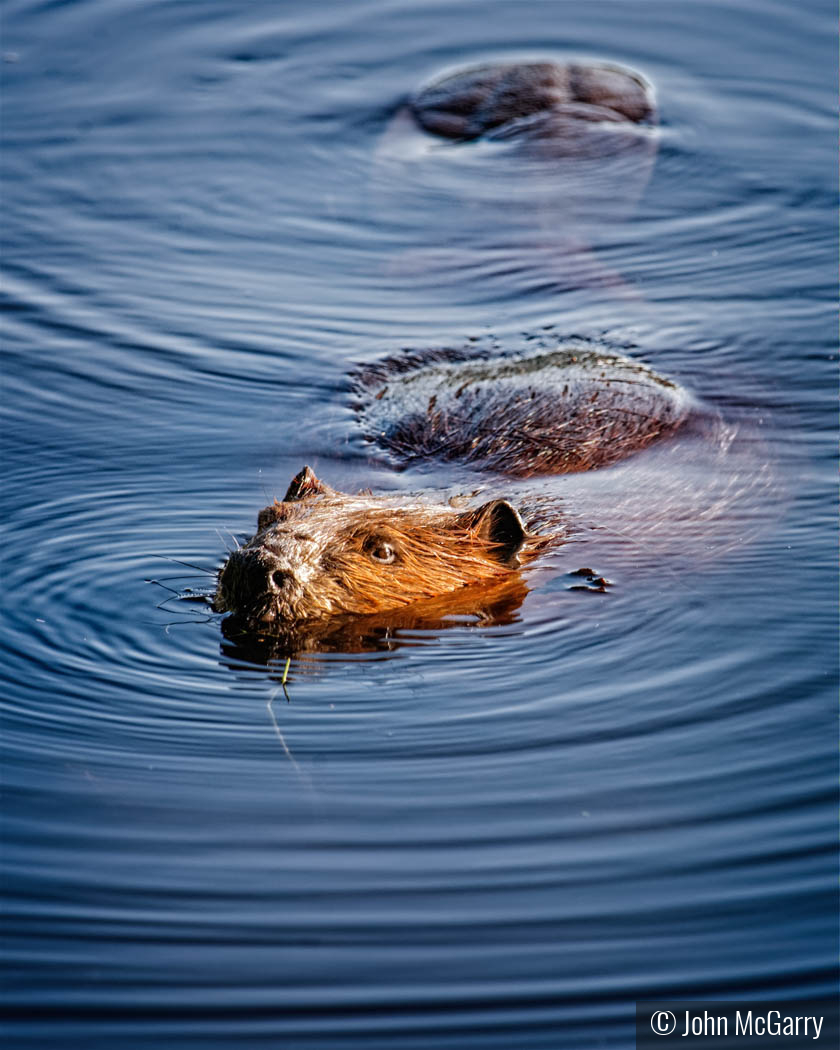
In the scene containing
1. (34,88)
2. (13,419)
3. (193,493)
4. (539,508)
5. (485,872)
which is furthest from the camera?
(34,88)

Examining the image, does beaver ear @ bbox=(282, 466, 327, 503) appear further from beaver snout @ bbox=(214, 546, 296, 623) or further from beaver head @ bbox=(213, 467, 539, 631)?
beaver snout @ bbox=(214, 546, 296, 623)

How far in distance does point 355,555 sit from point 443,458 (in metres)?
1.49

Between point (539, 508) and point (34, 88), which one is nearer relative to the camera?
point (539, 508)

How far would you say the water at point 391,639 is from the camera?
3.42m

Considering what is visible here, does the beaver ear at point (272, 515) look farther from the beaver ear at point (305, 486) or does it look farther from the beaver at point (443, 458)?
the beaver ear at point (305, 486)

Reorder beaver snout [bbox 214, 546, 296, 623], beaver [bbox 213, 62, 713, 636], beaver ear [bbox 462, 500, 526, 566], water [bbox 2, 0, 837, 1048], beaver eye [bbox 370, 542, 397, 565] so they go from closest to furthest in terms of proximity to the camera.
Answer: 1. water [bbox 2, 0, 837, 1048]
2. beaver snout [bbox 214, 546, 296, 623]
3. beaver [bbox 213, 62, 713, 636]
4. beaver eye [bbox 370, 542, 397, 565]
5. beaver ear [bbox 462, 500, 526, 566]

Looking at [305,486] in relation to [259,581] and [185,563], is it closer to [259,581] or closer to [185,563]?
[185,563]

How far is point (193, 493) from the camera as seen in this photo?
648 centimetres

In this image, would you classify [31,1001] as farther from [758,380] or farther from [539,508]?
[758,380]

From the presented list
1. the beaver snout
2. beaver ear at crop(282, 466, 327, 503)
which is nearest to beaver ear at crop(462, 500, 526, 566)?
beaver ear at crop(282, 466, 327, 503)

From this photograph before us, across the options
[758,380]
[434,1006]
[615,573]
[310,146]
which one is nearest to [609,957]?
[434,1006]

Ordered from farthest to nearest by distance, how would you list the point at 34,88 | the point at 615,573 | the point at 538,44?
the point at 538,44, the point at 34,88, the point at 615,573

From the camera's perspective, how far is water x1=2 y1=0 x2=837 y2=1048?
3.42m

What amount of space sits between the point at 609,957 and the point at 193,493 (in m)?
3.54
